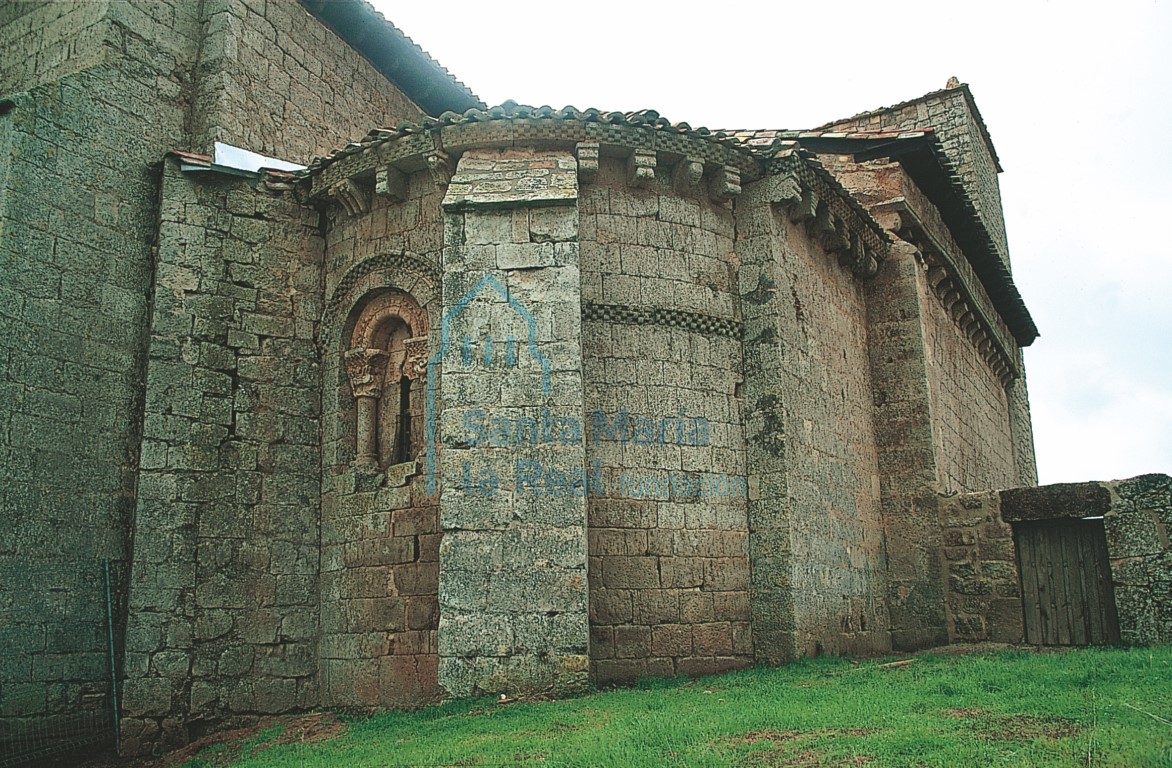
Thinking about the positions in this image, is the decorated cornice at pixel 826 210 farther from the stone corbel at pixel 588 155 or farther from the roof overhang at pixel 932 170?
the stone corbel at pixel 588 155

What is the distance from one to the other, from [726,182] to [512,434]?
3344 millimetres

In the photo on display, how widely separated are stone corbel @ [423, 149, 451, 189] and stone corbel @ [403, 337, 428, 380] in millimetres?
1440

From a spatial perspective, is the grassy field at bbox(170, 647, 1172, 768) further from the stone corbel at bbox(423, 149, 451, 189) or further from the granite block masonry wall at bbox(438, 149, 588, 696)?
the stone corbel at bbox(423, 149, 451, 189)

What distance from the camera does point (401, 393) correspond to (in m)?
9.46

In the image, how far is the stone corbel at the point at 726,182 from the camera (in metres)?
9.59

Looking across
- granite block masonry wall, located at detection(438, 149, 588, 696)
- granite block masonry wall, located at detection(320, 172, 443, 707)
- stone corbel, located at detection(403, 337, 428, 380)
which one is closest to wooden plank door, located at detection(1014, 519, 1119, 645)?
granite block masonry wall, located at detection(438, 149, 588, 696)

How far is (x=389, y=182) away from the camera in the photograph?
9.39m

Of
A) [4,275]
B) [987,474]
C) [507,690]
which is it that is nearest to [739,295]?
[507,690]

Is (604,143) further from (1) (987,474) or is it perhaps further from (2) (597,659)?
(1) (987,474)

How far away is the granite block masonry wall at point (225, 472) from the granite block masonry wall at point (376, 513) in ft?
0.80

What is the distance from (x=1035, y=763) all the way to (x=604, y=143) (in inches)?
243

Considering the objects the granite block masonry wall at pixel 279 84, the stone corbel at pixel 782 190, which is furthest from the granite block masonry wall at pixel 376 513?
the stone corbel at pixel 782 190

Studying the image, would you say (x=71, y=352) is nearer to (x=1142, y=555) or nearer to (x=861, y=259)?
(x=861, y=259)

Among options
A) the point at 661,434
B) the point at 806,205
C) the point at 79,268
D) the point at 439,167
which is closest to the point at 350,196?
the point at 439,167
